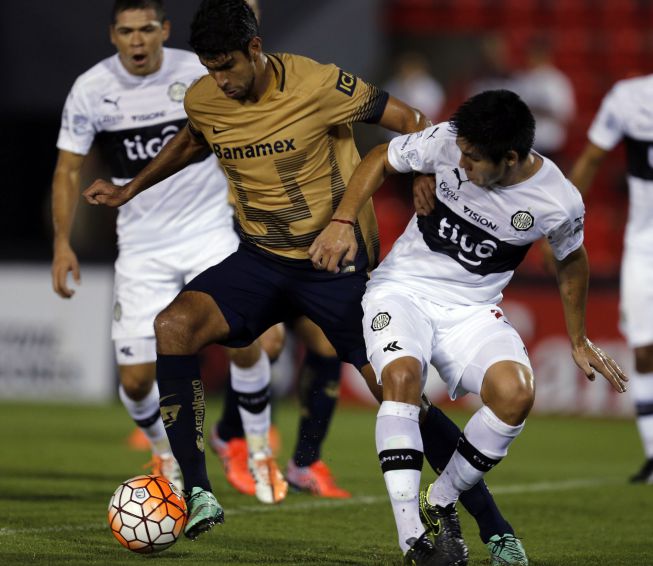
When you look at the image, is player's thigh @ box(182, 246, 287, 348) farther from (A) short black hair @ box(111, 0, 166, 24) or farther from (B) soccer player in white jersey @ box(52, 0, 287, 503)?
(A) short black hair @ box(111, 0, 166, 24)

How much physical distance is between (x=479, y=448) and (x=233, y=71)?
174 centimetres

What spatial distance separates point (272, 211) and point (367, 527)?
1.60m

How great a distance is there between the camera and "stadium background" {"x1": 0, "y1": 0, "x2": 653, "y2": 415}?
1269cm

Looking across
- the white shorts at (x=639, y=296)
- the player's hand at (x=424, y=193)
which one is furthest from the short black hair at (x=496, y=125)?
the white shorts at (x=639, y=296)

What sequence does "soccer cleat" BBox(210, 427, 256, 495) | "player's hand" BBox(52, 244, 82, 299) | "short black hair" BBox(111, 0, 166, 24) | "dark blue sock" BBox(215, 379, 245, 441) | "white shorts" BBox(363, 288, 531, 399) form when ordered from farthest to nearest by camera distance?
"dark blue sock" BBox(215, 379, 245, 441) < "soccer cleat" BBox(210, 427, 256, 495) < "short black hair" BBox(111, 0, 166, 24) < "player's hand" BBox(52, 244, 82, 299) < "white shorts" BBox(363, 288, 531, 399)

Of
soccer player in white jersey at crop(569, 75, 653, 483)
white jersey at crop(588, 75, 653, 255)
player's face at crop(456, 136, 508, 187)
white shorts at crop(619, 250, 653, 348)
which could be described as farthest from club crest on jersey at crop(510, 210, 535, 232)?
white shorts at crop(619, 250, 653, 348)

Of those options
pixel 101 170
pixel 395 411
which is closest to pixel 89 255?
pixel 101 170

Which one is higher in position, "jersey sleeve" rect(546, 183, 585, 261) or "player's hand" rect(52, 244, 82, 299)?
"jersey sleeve" rect(546, 183, 585, 261)

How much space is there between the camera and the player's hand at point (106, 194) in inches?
230

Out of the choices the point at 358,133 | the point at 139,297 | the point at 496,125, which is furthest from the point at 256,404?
the point at 358,133

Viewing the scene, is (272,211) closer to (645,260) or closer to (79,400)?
(645,260)

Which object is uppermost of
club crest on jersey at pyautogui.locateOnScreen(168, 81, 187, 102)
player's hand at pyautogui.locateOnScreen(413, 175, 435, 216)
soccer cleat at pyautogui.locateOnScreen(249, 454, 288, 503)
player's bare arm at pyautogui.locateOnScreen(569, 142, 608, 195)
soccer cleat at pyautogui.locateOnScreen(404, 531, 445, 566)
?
player's hand at pyautogui.locateOnScreen(413, 175, 435, 216)

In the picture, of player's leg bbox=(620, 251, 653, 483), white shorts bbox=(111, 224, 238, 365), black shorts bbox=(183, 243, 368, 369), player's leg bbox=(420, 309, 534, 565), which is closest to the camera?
player's leg bbox=(420, 309, 534, 565)

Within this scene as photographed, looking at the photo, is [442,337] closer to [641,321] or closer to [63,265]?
[63,265]
